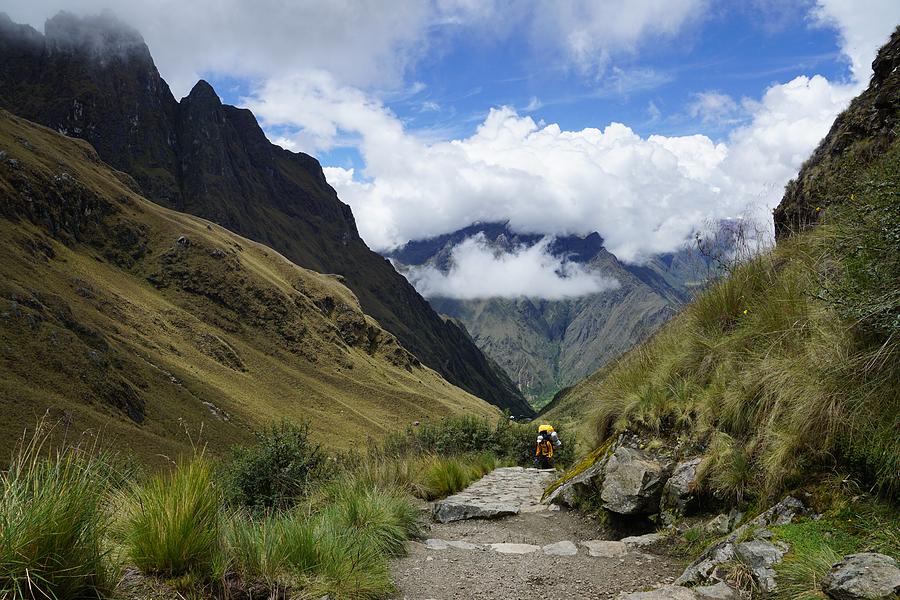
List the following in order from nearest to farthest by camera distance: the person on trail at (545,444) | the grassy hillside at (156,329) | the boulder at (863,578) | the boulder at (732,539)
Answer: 1. the boulder at (863,578)
2. the boulder at (732,539)
3. the person on trail at (545,444)
4. the grassy hillside at (156,329)

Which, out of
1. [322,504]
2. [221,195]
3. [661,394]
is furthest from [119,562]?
[221,195]

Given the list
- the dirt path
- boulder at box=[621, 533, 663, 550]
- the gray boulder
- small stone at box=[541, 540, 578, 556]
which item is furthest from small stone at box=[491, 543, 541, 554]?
the gray boulder

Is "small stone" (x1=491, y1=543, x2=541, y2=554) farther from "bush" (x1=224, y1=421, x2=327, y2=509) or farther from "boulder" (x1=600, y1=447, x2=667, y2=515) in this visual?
"bush" (x1=224, y1=421, x2=327, y2=509)

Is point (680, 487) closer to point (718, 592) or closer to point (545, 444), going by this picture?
point (718, 592)

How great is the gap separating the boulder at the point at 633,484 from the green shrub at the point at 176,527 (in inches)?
189

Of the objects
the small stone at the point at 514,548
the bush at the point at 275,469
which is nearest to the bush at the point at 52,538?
the small stone at the point at 514,548

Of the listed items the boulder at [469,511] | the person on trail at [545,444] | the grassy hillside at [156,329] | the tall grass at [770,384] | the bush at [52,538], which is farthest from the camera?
the grassy hillside at [156,329]

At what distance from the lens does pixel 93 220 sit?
295 feet

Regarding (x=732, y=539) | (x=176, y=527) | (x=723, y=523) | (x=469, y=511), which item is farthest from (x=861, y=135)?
(x=176, y=527)

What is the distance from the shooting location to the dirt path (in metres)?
5.02

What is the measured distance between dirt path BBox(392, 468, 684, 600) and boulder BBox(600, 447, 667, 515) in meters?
0.44

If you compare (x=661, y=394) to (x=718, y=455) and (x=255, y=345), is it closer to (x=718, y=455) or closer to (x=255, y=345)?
(x=718, y=455)

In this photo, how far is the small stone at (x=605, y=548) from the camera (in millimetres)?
6024

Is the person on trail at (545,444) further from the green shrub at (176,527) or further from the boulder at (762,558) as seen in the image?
the green shrub at (176,527)
